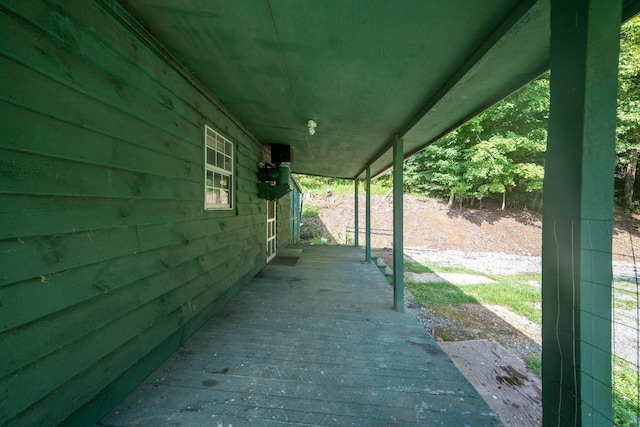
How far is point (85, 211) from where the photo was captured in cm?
140

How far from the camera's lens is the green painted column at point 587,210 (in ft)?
2.92

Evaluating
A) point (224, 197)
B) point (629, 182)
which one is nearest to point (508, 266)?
point (224, 197)

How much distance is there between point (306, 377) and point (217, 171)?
244 centimetres

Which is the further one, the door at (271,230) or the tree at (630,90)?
the tree at (630,90)

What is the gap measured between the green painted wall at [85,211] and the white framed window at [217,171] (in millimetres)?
523

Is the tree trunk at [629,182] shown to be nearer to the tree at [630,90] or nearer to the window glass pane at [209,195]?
the tree at [630,90]

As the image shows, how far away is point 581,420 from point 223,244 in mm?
3173

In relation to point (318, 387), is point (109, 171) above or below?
above

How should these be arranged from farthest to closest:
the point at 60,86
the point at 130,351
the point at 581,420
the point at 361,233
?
the point at 361,233, the point at 130,351, the point at 60,86, the point at 581,420

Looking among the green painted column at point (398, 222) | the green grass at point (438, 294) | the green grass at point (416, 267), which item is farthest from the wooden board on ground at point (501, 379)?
the green grass at point (416, 267)

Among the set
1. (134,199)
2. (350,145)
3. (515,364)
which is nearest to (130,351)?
(134,199)

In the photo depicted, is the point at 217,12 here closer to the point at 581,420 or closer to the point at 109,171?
the point at 109,171

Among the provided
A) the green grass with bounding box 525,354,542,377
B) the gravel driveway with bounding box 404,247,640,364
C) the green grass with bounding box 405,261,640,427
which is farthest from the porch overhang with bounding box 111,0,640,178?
the gravel driveway with bounding box 404,247,640,364

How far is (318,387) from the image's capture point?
71.3 inches
